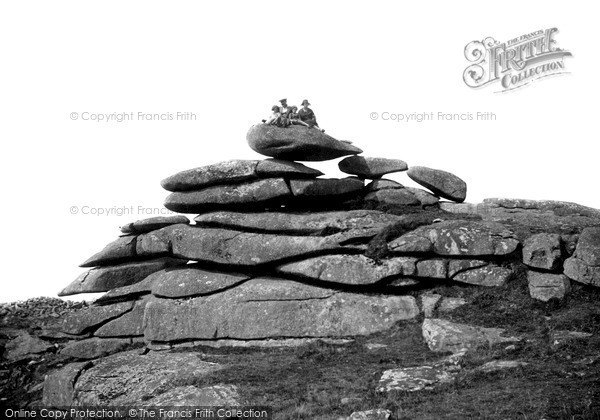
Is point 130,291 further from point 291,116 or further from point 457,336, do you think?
point 457,336

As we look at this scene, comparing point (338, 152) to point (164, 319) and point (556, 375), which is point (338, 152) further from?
point (556, 375)

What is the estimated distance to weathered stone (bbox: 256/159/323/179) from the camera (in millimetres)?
30812

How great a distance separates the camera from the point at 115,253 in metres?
33.0

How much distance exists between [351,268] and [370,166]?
23.7 ft

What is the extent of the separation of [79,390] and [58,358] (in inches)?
204

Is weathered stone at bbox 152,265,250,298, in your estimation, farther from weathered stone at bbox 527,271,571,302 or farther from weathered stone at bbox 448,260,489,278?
weathered stone at bbox 527,271,571,302

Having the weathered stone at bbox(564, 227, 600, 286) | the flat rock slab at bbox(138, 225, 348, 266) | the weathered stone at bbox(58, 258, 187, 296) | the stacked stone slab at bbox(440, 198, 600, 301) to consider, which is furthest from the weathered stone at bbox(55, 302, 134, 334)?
the weathered stone at bbox(564, 227, 600, 286)

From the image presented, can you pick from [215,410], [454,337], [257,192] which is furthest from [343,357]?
[257,192]

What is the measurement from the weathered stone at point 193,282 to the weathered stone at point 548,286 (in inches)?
482

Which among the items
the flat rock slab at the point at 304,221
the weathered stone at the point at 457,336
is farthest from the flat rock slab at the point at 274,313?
the flat rock slab at the point at 304,221

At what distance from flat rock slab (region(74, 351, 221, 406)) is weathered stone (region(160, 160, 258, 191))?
8.95 m

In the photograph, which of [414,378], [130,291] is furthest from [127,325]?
[414,378]

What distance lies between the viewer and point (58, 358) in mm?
29547

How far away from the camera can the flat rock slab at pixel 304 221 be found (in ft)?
95.9
